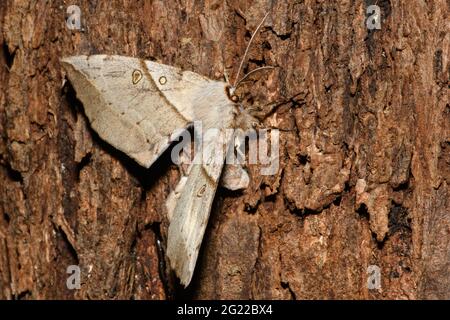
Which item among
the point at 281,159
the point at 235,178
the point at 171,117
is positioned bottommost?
the point at 235,178

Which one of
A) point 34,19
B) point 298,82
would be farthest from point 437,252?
point 34,19

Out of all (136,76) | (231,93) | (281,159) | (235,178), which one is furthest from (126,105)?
(281,159)

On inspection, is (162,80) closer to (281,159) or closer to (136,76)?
(136,76)

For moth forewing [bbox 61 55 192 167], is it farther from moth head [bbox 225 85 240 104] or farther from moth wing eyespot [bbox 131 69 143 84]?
moth head [bbox 225 85 240 104]

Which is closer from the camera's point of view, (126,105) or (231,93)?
(231,93)

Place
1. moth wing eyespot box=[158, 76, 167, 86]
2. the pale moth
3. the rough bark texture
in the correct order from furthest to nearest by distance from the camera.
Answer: moth wing eyespot box=[158, 76, 167, 86], the pale moth, the rough bark texture

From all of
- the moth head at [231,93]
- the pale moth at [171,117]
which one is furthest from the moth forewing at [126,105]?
the moth head at [231,93]

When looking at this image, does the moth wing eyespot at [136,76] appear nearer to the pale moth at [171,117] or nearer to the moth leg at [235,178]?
the pale moth at [171,117]

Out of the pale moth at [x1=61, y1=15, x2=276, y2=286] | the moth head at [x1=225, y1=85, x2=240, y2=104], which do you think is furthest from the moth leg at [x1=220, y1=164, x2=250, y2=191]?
the moth head at [x1=225, y1=85, x2=240, y2=104]
